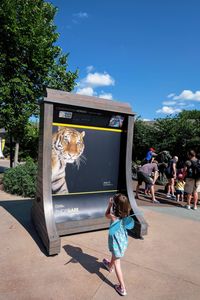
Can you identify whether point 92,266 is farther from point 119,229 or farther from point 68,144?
point 68,144

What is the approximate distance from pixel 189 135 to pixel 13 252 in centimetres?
1310

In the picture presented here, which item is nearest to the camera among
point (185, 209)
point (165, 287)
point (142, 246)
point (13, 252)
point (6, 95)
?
point (165, 287)

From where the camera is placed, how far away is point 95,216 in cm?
479

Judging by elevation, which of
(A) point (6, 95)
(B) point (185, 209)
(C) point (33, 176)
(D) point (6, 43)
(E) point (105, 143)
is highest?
(D) point (6, 43)

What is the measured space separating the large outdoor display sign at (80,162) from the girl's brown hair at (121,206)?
4.06 ft

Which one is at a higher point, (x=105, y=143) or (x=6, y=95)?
(x=6, y=95)

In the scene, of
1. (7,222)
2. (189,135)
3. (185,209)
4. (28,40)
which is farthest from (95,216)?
(189,135)

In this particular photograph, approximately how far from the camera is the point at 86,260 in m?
3.58

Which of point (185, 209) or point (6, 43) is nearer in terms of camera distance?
point (185, 209)

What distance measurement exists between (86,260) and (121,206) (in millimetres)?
1203

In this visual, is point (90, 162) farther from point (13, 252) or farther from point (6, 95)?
point (6, 95)

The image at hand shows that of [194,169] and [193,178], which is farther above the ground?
[194,169]

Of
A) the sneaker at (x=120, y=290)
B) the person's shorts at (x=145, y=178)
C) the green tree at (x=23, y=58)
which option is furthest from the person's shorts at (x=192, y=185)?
the green tree at (x=23, y=58)

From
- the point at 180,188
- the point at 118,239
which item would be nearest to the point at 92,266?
the point at 118,239
